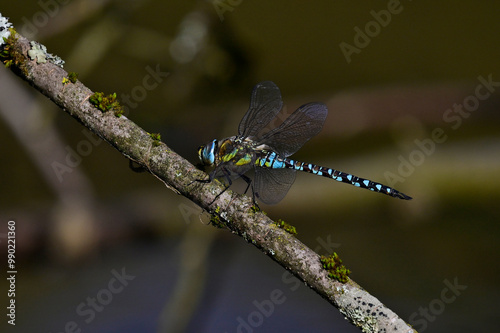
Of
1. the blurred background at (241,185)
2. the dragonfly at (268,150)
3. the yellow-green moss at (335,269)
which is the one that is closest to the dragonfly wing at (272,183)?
the dragonfly at (268,150)

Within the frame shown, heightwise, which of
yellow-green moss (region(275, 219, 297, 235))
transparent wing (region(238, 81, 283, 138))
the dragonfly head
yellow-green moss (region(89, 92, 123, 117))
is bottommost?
yellow-green moss (region(275, 219, 297, 235))

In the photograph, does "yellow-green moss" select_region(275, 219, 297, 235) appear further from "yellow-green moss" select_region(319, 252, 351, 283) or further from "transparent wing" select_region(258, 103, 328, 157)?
"transparent wing" select_region(258, 103, 328, 157)

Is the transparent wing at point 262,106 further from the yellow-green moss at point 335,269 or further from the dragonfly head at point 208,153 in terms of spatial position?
the yellow-green moss at point 335,269

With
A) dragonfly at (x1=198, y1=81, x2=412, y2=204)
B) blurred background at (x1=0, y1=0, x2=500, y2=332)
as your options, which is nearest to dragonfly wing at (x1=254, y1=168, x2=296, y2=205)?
dragonfly at (x1=198, y1=81, x2=412, y2=204)

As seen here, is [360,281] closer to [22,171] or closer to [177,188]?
[177,188]

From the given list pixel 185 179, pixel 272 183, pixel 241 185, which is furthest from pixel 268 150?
pixel 241 185

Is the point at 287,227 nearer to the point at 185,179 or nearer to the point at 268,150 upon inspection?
the point at 185,179

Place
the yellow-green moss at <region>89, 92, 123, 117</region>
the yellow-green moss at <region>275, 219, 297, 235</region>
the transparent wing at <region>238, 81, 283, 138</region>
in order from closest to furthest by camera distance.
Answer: the yellow-green moss at <region>275, 219, 297, 235</region>
the yellow-green moss at <region>89, 92, 123, 117</region>
the transparent wing at <region>238, 81, 283, 138</region>

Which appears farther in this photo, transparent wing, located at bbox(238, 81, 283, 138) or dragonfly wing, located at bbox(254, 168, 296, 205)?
transparent wing, located at bbox(238, 81, 283, 138)
